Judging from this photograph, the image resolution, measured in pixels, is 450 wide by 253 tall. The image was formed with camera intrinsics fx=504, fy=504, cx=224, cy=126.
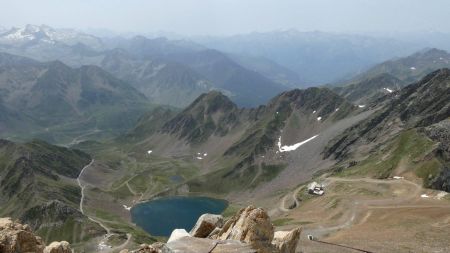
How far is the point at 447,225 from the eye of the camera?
83.4m

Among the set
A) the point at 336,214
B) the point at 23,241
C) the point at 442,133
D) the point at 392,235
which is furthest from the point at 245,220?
the point at 442,133

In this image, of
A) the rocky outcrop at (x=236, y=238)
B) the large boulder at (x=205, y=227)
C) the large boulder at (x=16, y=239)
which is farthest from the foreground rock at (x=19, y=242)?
the large boulder at (x=205, y=227)

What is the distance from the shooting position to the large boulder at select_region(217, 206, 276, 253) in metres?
40.3

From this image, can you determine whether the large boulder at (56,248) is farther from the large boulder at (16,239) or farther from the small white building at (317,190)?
the small white building at (317,190)

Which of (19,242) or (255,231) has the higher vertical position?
(255,231)

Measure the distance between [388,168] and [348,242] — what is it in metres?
122

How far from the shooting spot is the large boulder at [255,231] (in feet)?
132

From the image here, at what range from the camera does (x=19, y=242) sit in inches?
1768

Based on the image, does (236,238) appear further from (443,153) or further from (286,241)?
(443,153)

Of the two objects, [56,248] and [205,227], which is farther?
[205,227]

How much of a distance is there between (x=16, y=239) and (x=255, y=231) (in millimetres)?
21278

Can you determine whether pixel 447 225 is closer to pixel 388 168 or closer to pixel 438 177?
pixel 438 177

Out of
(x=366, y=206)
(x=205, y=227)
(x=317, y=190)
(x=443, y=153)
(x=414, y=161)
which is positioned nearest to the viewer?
(x=205, y=227)

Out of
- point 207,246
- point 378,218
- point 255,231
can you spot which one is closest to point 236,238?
point 255,231
